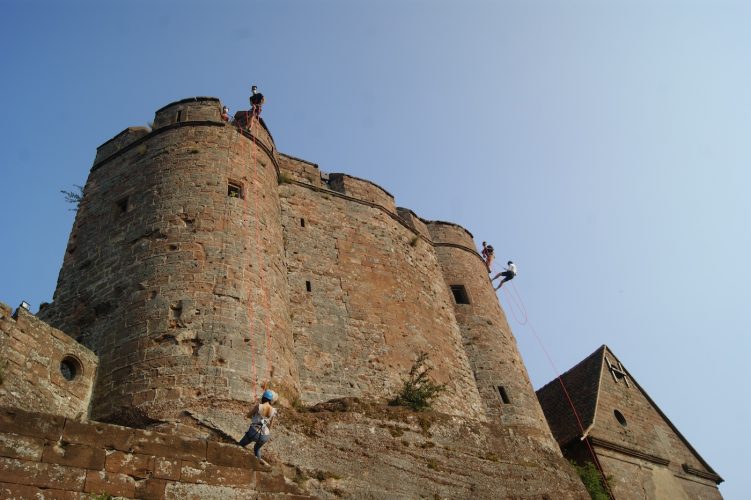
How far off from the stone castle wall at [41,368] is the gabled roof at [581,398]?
1256cm

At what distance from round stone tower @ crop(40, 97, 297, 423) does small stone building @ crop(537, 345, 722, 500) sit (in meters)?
9.81

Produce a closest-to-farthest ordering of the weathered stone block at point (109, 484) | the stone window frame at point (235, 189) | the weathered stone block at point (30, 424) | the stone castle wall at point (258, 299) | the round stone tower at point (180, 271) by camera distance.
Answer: the weathered stone block at point (30, 424)
the weathered stone block at point (109, 484)
the round stone tower at point (180, 271)
the stone castle wall at point (258, 299)
the stone window frame at point (235, 189)

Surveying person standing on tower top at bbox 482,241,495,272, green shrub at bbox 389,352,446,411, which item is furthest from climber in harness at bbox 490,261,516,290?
green shrub at bbox 389,352,446,411

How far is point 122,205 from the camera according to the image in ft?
39.0

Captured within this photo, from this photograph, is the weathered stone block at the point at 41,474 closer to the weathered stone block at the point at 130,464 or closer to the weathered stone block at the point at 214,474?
the weathered stone block at the point at 130,464

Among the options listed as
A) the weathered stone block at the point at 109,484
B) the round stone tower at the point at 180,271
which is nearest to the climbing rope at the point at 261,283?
the round stone tower at the point at 180,271

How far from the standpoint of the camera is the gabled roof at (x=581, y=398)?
55.8ft

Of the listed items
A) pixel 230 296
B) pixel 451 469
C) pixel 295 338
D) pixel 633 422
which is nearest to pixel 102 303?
pixel 230 296

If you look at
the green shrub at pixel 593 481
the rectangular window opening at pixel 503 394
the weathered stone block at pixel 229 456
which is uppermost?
the rectangular window opening at pixel 503 394

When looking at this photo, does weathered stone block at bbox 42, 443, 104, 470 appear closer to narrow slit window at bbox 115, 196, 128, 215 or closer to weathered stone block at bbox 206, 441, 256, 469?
weathered stone block at bbox 206, 441, 256, 469

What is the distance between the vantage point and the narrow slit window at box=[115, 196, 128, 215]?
38.5ft

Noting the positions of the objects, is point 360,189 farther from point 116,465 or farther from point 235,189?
point 116,465

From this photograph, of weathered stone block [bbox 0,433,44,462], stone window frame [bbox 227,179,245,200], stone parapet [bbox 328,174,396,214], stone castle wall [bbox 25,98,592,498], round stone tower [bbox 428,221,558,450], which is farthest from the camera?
stone parapet [bbox 328,174,396,214]

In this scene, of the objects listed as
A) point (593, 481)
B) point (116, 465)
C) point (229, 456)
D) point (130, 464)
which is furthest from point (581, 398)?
point (116, 465)
